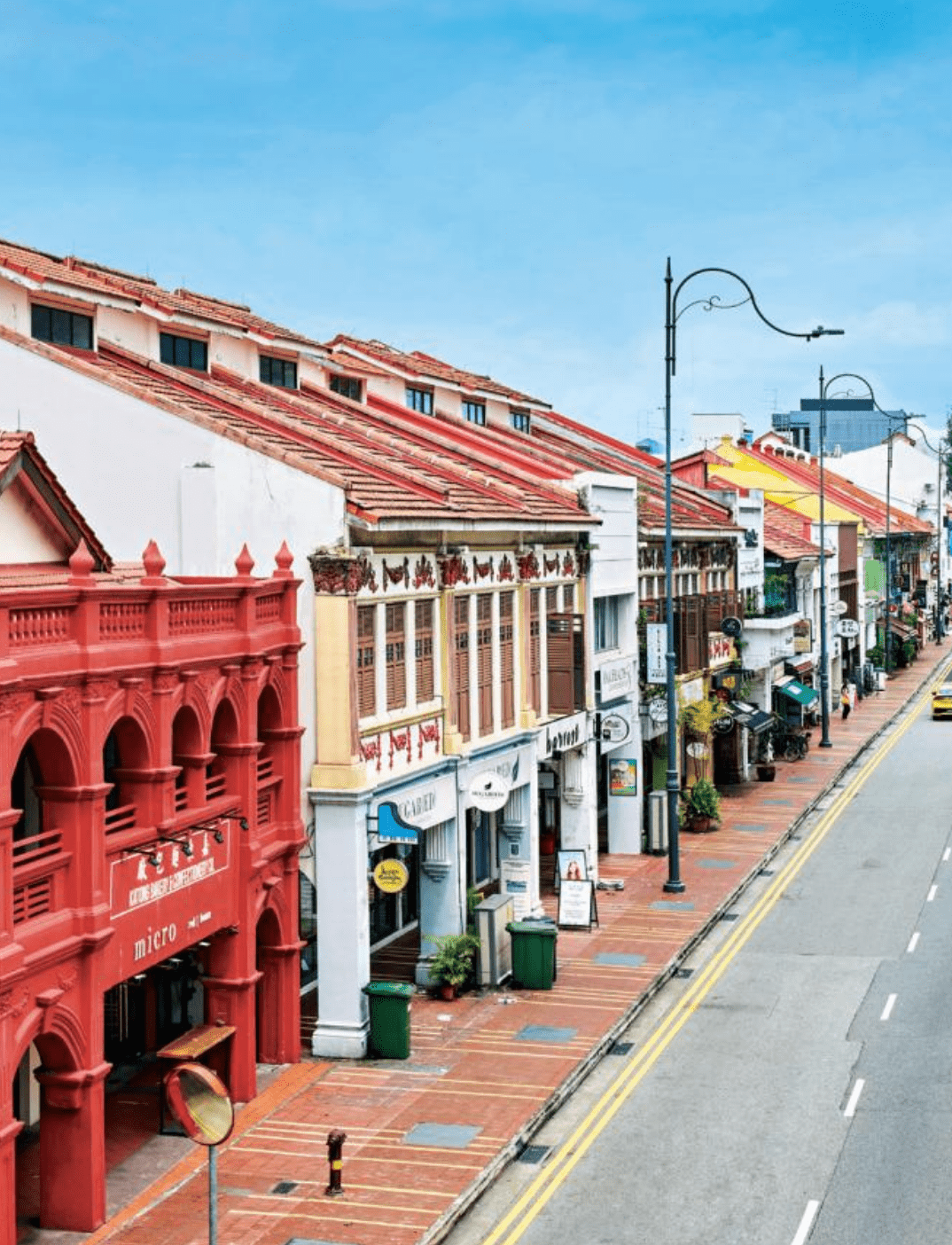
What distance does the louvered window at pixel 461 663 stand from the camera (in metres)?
34.1

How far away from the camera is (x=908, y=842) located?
48.2 m

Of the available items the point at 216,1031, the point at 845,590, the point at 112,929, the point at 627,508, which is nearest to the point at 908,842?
the point at 627,508

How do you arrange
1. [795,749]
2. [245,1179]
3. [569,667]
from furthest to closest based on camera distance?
[795,749] → [569,667] → [245,1179]

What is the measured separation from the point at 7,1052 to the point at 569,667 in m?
21.9

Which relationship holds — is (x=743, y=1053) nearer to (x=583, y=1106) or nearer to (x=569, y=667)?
(x=583, y=1106)

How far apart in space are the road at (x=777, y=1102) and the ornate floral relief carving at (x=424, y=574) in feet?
28.3

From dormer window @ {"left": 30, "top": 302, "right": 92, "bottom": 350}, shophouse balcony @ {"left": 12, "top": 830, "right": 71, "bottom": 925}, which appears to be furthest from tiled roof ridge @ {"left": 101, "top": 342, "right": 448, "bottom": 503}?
shophouse balcony @ {"left": 12, "top": 830, "right": 71, "bottom": 925}

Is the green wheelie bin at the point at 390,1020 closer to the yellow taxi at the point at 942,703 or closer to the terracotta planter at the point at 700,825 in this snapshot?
the terracotta planter at the point at 700,825

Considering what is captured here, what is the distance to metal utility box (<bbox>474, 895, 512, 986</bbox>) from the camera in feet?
108

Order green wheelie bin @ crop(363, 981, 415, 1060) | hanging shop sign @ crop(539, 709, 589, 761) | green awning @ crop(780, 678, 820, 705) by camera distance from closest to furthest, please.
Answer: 1. green wheelie bin @ crop(363, 981, 415, 1060)
2. hanging shop sign @ crop(539, 709, 589, 761)
3. green awning @ crop(780, 678, 820, 705)

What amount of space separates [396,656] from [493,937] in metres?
5.68

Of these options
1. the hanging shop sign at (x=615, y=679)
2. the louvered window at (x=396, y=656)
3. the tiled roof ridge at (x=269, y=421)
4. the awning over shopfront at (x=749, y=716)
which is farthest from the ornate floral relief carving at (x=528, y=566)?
the awning over shopfront at (x=749, y=716)

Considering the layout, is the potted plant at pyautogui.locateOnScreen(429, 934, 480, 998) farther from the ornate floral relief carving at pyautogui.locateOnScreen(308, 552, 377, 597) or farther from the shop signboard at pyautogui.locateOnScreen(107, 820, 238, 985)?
the ornate floral relief carving at pyautogui.locateOnScreen(308, 552, 377, 597)

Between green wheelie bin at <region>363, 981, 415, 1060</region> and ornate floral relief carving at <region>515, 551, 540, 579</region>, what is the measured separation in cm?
1125
